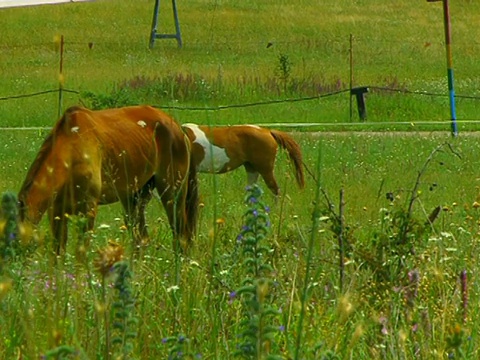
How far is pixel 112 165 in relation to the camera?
937cm

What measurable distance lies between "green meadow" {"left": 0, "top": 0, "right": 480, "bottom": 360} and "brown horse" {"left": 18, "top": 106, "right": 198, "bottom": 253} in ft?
0.78

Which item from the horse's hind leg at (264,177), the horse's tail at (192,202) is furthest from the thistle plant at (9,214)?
the horse's hind leg at (264,177)

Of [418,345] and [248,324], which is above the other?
[248,324]

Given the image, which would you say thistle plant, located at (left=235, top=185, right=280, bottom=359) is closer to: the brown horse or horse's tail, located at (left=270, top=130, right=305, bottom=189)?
the brown horse

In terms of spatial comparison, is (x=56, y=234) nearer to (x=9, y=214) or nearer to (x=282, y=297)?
(x=282, y=297)

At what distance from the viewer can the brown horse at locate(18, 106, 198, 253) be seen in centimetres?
806

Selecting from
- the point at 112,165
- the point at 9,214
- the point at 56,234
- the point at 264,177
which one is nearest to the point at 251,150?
the point at 264,177

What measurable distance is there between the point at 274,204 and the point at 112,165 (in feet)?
7.16

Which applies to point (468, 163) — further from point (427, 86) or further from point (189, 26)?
point (189, 26)

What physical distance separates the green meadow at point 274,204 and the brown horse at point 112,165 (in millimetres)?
237

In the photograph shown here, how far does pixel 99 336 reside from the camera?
375 centimetres

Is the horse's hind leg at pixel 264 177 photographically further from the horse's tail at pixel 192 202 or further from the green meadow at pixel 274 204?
the horse's tail at pixel 192 202

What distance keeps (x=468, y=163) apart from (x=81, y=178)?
7.58 m

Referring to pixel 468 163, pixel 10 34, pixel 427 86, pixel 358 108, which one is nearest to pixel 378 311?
pixel 468 163
